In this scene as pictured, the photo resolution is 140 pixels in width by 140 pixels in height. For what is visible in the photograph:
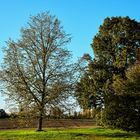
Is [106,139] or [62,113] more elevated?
[62,113]

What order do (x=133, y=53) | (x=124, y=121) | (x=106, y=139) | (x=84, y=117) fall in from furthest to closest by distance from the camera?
(x=84, y=117) < (x=133, y=53) < (x=124, y=121) < (x=106, y=139)

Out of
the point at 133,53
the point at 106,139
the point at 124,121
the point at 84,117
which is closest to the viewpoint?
the point at 106,139

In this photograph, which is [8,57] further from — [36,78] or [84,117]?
[84,117]

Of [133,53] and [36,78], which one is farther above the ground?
[133,53]

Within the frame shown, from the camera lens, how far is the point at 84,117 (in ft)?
267

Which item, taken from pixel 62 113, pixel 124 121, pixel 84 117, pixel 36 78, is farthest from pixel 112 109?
pixel 84 117

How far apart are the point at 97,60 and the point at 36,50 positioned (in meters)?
9.84

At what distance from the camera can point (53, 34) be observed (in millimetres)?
46969

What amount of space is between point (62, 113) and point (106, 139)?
1031cm

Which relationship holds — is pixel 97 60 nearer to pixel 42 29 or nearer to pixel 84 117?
pixel 42 29

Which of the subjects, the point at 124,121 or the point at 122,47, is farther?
the point at 122,47

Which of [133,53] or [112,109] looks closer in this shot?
[112,109]

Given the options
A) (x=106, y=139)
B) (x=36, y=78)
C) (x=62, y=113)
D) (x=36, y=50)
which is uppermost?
(x=36, y=50)

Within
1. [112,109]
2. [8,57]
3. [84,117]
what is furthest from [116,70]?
[84,117]
